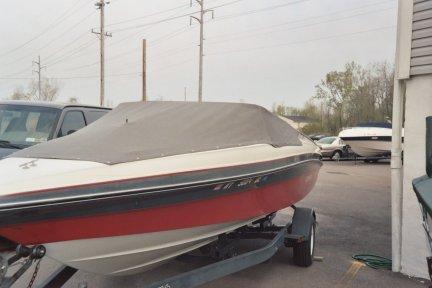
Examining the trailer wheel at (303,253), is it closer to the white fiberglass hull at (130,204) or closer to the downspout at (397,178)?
the downspout at (397,178)

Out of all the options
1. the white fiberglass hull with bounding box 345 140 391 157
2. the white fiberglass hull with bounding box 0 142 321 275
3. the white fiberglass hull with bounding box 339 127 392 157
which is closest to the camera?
the white fiberglass hull with bounding box 0 142 321 275

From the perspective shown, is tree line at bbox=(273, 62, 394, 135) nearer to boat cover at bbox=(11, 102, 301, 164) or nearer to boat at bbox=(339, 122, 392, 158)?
boat at bbox=(339, 122, 392, 158)

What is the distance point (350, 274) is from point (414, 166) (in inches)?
58.4

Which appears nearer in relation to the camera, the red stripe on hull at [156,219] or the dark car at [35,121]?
the red stripe on hull at [156,219]

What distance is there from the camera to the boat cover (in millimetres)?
3930

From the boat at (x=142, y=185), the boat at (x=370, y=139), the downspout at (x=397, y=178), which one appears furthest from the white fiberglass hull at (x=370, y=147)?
the boat at (x=142, y=185)

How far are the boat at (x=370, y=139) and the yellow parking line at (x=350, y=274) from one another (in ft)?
57.5

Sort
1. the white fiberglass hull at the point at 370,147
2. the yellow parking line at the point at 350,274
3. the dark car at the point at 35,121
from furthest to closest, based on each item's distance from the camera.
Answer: the white fiberglass hull at the point at 370,147, the dark car at the point at 35,121, the yellow parking line at the point at 350,274

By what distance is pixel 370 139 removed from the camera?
22.8 meters

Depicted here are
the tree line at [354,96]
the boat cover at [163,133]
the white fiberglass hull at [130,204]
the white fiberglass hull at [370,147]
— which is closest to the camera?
the white fiberglass hull at [130,204]

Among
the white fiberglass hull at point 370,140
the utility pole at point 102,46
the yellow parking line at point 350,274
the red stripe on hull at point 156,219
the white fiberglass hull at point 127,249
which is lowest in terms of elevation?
the yellow parking line at point 350,274

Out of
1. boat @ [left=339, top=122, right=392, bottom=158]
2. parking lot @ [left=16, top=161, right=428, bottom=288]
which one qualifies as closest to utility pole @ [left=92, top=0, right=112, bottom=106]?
boat @ [left=339, top=122, right=392, bottom=158]

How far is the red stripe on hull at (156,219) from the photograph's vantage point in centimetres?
336

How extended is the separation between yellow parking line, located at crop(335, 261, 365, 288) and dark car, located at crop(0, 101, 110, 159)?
4.36m
